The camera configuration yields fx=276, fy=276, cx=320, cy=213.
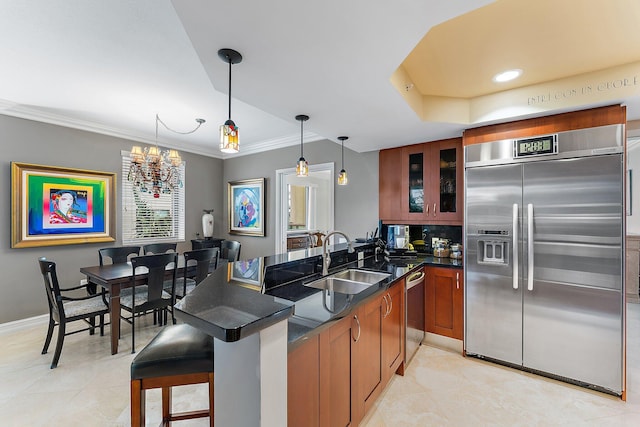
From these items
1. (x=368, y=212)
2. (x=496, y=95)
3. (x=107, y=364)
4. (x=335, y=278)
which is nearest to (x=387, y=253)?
(x=368, y=212)

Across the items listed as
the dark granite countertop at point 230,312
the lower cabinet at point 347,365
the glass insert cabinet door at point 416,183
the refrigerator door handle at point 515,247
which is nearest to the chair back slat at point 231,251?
the glass insert cabinet door at point 416,183

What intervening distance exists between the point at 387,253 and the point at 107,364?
2.99 meters

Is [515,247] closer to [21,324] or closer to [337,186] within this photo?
[337,186]

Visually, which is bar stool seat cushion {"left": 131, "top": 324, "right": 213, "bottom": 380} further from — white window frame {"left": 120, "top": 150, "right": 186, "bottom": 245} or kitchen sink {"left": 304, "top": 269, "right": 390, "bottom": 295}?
white window frame {"left": 120, "top": 150, "right": 186, "bottom": 245}

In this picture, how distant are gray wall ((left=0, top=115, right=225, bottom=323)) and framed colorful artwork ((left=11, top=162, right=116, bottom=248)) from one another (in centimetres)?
9

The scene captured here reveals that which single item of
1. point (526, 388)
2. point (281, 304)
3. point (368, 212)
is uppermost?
point (368, 212)

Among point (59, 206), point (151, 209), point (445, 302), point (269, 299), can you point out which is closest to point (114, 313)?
point (59, 206)

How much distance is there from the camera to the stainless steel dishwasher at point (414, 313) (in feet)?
8.23

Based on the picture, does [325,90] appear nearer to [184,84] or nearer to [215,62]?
[215,62]

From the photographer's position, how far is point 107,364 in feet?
8.41

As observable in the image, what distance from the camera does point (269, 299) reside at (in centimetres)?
114

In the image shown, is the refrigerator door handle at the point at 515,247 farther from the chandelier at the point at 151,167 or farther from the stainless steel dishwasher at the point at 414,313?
the chandelier at the point at 151,167

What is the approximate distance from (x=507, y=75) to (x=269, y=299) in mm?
2477

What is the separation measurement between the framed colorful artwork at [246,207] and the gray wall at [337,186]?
0.11 meters
